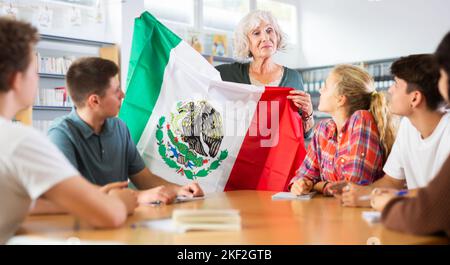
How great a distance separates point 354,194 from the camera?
38.1 inches

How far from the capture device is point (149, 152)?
124 cm

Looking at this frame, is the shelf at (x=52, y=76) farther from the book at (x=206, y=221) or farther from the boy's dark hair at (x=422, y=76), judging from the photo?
the boy's dark hair at (x=422, y=76)

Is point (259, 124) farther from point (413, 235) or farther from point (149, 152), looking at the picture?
point (413, 235)

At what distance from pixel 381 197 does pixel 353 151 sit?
41cm

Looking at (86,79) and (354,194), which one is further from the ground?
(86,79)

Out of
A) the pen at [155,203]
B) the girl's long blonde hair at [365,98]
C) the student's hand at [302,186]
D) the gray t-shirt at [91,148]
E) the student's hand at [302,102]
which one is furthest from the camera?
the student's hand at [302,102]

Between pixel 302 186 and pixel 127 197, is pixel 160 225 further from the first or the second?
pixel 302 186

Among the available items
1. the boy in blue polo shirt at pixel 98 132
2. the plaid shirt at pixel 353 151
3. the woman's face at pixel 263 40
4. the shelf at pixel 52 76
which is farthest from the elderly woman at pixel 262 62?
the shelf at pixel 52 76

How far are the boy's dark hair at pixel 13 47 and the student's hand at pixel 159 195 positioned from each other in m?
0.43

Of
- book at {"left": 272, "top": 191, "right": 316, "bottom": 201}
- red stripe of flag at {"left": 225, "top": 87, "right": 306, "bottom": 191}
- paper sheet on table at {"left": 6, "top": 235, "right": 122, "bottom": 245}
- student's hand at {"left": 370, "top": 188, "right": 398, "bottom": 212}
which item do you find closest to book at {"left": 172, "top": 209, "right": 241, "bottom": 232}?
paper sheet on table at {"left": 6, "top": 235, "right": 122, "bottom": 245}

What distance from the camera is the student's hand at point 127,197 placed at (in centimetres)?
81

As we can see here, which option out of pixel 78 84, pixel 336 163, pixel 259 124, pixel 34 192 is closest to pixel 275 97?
pixel 259 124

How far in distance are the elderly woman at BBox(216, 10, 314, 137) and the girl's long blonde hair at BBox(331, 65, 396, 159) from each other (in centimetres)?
31

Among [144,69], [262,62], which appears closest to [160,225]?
[144,69]
